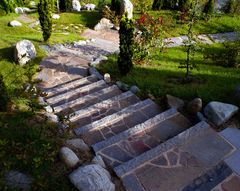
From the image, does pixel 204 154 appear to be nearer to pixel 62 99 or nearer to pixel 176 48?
pixel 62 99

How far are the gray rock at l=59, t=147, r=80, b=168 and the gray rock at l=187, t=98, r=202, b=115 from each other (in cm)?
379

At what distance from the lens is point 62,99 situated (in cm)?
1002

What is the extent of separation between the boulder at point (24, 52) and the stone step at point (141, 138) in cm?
615

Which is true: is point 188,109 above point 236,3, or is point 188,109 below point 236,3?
below

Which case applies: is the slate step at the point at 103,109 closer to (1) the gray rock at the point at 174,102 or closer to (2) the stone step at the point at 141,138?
(1) the gray rock at the point at 174,102

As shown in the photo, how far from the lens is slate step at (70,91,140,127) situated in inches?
341

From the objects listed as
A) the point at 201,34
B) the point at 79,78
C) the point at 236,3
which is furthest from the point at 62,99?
the point at 236,3

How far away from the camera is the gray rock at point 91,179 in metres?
5.68

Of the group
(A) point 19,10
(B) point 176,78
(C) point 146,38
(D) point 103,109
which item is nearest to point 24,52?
(C) point 146,38

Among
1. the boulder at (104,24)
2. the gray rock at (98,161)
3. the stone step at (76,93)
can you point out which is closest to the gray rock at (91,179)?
the gray rock at (98,161)

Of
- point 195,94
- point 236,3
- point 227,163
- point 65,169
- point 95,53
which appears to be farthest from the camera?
point 236,3

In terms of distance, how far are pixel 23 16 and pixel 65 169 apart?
16.6 m

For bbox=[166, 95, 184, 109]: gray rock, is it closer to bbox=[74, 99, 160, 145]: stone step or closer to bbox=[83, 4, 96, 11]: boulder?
bbox=[74, 99, 160, 145]: stone step

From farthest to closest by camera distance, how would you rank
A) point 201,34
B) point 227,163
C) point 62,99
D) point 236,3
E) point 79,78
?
point 236,3 < point 201,34 < point 79,78 < point 62,99 < point 227,163
